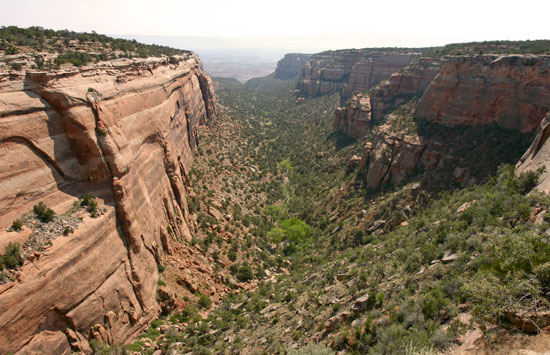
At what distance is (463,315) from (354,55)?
113 metres

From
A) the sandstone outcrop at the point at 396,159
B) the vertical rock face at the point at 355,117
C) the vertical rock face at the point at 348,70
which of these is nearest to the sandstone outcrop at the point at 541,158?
the sandstone outcrop at the point at 396,159

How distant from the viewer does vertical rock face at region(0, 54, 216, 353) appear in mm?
16469

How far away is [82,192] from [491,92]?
1810 inches

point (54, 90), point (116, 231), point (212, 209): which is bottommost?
point (212, 209)

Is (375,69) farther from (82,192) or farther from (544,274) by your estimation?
(544,274)

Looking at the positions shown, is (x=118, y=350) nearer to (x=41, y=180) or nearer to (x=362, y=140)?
(x=41, y=180)

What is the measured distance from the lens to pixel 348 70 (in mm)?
111562

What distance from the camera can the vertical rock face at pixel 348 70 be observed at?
86062 mm

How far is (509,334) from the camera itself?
985cm

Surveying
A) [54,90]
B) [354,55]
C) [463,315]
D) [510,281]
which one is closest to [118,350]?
[54,90]

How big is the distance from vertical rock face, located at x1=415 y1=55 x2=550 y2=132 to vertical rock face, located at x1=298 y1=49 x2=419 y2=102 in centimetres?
4859

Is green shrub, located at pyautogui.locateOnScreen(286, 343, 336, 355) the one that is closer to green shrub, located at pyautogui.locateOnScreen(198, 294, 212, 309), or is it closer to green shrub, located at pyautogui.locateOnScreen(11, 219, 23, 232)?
green shrub, located at pyautogui.locateOnScreen(198, 294, 212, 309)

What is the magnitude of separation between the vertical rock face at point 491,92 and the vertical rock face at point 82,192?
3920cm

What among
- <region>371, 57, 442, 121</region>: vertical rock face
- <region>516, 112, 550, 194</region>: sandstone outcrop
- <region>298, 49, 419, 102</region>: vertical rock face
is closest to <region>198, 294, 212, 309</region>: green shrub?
<region>516, 112, 550, 194</region>: sandstone outcrop
